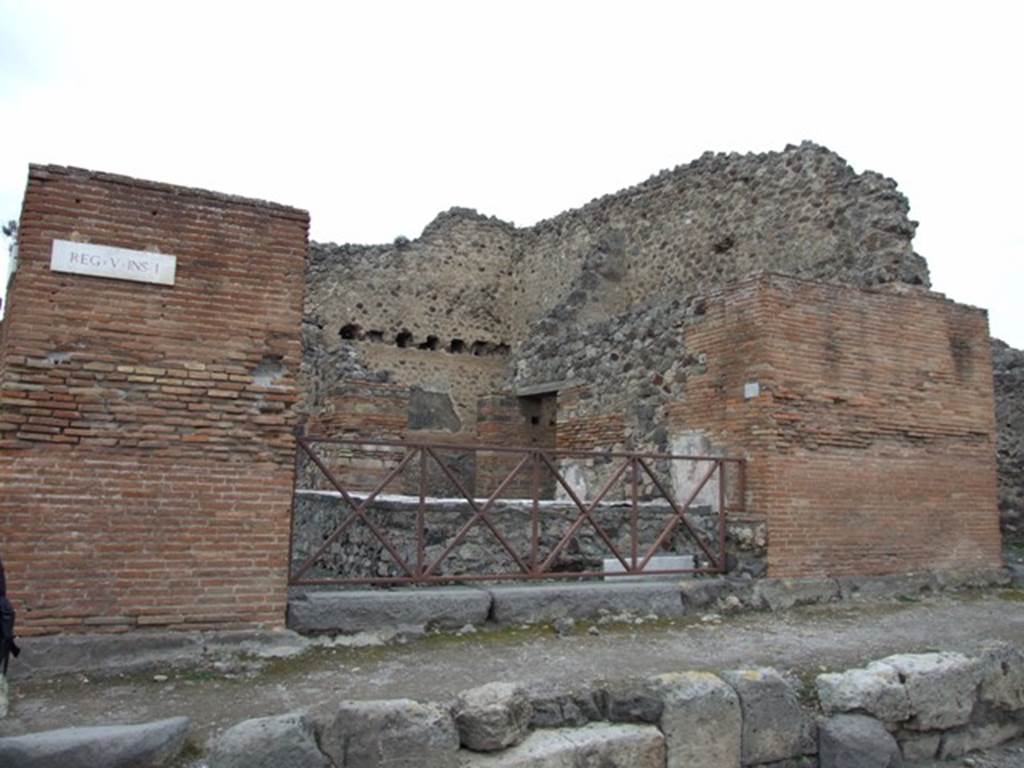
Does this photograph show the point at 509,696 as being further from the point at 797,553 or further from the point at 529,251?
the point at 529,251

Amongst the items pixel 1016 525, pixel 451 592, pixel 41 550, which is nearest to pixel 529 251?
pixel 1016 525

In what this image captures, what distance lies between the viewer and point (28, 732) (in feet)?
12.0

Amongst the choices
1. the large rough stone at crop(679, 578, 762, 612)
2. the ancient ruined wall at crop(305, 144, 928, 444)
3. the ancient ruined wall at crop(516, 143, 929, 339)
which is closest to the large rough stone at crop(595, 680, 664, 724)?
the large rough stone at crop(679, 578, 762, 612)

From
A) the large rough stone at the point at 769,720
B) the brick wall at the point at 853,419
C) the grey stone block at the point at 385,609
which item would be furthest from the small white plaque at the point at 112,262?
the brick wall at the point at 853,419

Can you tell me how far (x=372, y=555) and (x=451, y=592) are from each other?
5.52ft

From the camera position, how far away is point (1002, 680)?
219 inches

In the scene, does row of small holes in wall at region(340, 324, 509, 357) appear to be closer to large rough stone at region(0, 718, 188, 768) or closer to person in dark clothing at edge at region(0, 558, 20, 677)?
person in dark clothing at edge at region(0, 558, 20, 677)

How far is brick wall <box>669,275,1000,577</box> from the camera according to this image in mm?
7484

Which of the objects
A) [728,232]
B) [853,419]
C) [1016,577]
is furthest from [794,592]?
[728,232]

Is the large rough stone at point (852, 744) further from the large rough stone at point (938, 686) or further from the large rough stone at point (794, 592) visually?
the large rough stone at point (794, 592)

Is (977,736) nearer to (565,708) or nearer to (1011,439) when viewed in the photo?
(565,708)

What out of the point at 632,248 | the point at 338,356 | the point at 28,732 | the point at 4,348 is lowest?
the point at 28,732

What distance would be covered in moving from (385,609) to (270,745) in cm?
197

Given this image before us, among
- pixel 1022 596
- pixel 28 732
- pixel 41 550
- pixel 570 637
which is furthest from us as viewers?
pixel 1022 596
